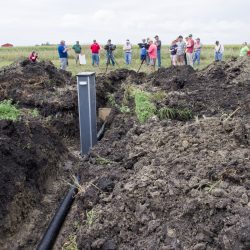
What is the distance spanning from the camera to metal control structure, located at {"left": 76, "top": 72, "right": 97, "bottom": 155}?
6359 mm

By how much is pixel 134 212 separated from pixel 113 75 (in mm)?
10517

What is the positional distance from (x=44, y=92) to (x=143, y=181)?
25.4 feet

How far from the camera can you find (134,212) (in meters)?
3.35

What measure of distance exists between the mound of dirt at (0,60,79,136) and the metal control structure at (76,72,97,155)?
2.17 meters

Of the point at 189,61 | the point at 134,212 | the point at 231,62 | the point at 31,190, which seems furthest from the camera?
the point at 189,61

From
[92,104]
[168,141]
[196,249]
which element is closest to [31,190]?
[92,104]

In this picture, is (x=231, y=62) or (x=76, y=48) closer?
(x=231, y=62)

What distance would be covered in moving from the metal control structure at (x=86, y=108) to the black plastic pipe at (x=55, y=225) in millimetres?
1783

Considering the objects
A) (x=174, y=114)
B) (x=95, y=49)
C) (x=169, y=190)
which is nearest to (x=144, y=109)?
(x=174, y=114)

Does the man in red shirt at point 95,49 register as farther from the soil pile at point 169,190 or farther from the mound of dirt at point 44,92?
the soil pile at point 169,190

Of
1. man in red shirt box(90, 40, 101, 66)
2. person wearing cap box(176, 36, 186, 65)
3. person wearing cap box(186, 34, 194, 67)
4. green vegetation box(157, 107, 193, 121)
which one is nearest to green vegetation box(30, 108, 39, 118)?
green vegetation box(157, 107, 193, 121)

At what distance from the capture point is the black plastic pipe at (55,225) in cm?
387

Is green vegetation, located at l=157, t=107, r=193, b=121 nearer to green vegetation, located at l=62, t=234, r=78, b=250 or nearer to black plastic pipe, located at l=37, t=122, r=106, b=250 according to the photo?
black plastic pipe, located at l=37, t=122, r=106, b=250

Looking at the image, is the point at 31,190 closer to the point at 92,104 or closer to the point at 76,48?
the point at 92,104
